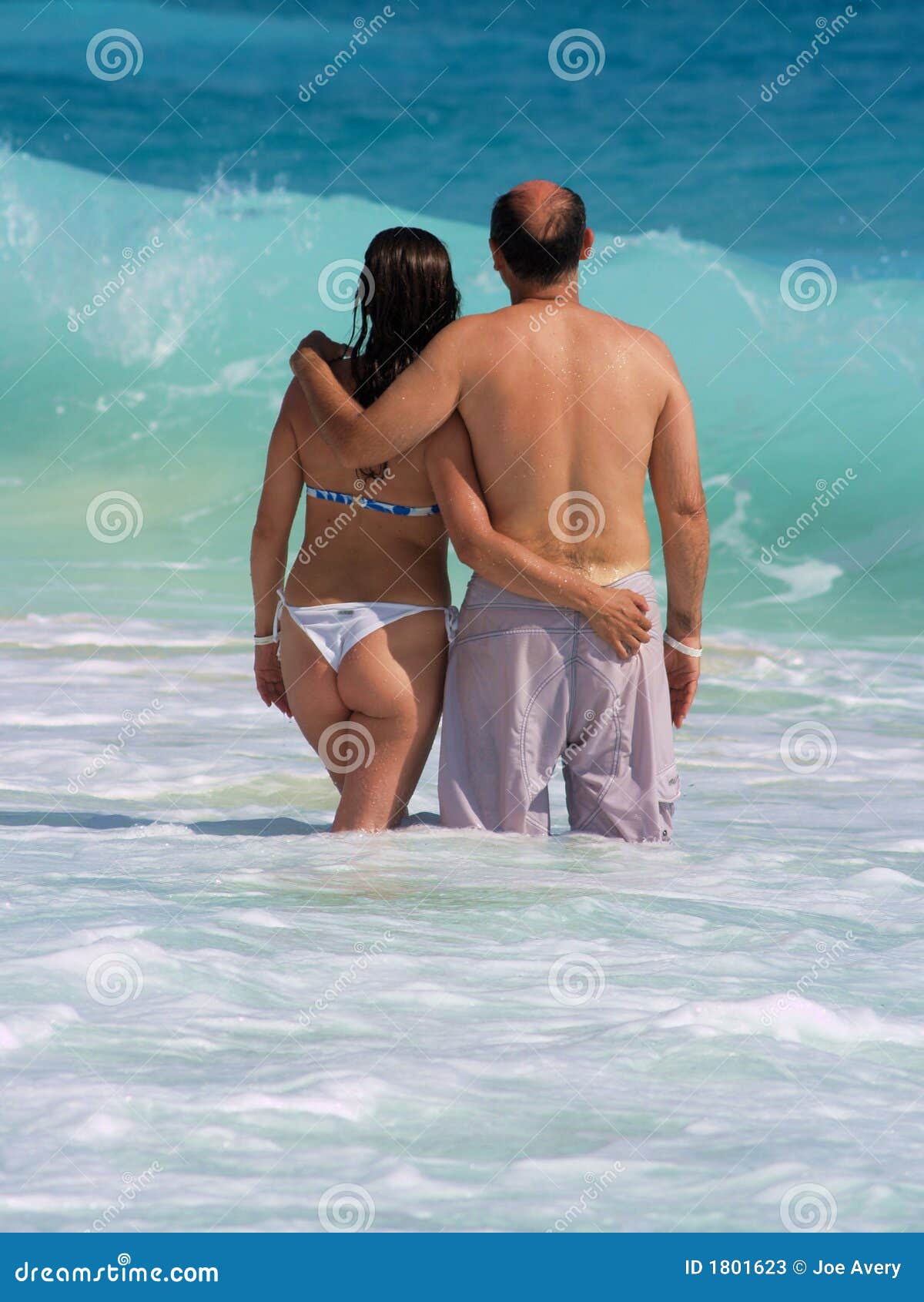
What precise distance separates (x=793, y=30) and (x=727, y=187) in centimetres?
230

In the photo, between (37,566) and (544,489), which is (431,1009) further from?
(37,566)

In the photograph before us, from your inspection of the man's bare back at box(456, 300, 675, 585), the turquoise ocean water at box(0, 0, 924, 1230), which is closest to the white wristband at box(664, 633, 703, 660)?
the man's bare back at box(456, 300, 675, 585)

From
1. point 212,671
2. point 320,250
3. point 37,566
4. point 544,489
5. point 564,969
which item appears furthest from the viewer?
point 320,250

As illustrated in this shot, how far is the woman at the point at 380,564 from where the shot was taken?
3363mm

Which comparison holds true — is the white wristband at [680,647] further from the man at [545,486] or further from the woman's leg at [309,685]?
the woman's leg at [309,685]

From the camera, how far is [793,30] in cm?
2012

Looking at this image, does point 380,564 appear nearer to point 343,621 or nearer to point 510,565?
point 343,621

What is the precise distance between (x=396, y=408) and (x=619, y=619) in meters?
0.71

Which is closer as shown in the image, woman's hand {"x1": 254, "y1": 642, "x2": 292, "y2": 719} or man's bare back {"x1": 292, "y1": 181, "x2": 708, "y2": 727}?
man's bare back {"x1": 292, "y1": 181, "x2": 708, "y2": 727}

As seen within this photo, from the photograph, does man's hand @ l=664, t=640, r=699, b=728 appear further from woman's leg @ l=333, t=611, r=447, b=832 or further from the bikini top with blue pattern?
Result: the bikini top with blue pattern

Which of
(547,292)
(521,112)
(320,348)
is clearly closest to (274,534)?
(320,348)

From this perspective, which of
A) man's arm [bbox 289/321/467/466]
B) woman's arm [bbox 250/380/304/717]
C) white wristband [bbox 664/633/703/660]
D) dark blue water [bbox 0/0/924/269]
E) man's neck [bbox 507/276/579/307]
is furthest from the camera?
dark blue water [bbox 0/0/924/269]

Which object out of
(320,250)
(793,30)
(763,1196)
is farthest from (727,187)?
(763,1196)

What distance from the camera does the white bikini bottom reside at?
136 inches
